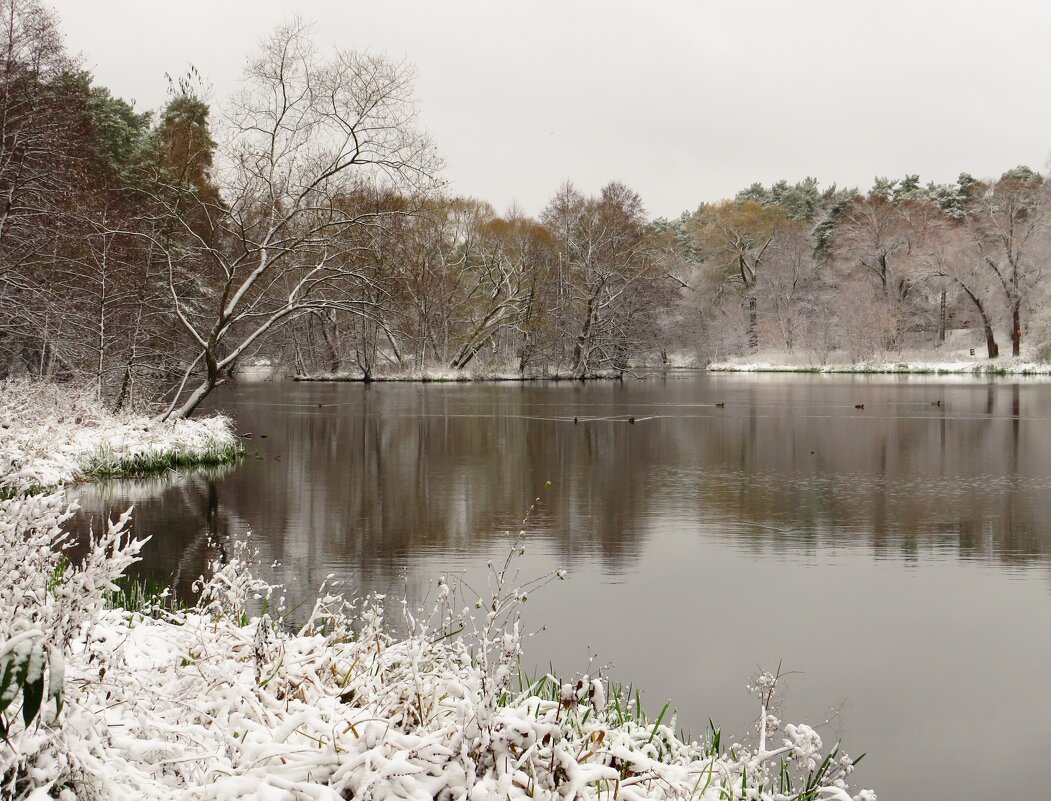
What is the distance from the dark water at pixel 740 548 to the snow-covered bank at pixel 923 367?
34.5m

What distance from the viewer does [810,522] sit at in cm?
1236

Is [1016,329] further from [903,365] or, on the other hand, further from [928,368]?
[903,365]

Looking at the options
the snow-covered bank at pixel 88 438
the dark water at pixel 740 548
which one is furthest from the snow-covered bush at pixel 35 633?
the snow-covered bank at pixel 88 438

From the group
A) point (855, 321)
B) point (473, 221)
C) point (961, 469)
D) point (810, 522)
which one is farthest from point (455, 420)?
point (855, 321)

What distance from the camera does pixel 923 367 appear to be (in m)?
59.4

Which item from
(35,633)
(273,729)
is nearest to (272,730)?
(273,729)

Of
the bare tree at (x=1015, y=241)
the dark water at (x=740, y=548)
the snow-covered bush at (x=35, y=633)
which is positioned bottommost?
the dark water at (x=740, y=548)

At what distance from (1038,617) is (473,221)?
5650 centimetres

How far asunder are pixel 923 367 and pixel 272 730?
203ft

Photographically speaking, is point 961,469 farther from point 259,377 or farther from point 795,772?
point 259,377

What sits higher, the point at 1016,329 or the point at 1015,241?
the point at 1015,241

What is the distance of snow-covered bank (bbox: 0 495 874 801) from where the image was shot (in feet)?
10.0

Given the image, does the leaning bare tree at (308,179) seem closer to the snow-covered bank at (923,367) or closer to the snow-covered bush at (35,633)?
the snow-covered bush at (35,633)

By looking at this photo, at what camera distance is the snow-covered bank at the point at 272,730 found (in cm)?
305
